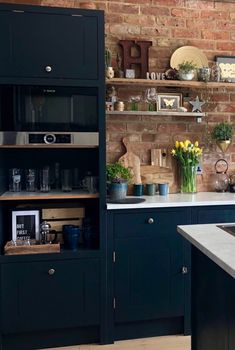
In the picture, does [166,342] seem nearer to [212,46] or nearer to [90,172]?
[90,172]

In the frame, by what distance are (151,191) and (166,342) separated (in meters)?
1.12

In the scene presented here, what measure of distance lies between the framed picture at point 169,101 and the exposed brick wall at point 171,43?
75 millimetres

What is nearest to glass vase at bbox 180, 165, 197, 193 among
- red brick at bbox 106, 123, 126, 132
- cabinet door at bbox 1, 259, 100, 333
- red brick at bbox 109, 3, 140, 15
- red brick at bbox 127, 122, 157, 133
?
red brick at bbox 127, 122, 157, 133

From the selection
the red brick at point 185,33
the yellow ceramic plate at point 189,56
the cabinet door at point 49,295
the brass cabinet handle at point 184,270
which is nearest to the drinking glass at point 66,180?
the cabinet door at point 49,295

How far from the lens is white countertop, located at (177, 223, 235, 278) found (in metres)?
1.28

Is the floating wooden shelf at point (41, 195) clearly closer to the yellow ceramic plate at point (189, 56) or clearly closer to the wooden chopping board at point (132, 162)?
the wooden chopping board at point (132, 162)

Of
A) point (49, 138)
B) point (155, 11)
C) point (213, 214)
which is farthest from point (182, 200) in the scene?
point (155, 11)

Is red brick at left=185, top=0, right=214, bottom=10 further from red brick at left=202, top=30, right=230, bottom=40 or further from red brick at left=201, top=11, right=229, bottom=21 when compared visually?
red brick at left=202, top=30, right=230, bottom=40

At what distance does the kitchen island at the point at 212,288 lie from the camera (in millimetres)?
1360

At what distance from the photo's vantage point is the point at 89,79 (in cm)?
238

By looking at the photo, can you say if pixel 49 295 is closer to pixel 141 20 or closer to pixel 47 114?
pixel 47 114

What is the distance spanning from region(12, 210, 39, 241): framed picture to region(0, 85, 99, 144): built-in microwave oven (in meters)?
0.51

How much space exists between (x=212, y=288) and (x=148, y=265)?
0.97 meters

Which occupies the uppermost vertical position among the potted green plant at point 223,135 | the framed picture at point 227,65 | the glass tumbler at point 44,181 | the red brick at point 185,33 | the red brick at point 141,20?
the red brick at point 141,20
